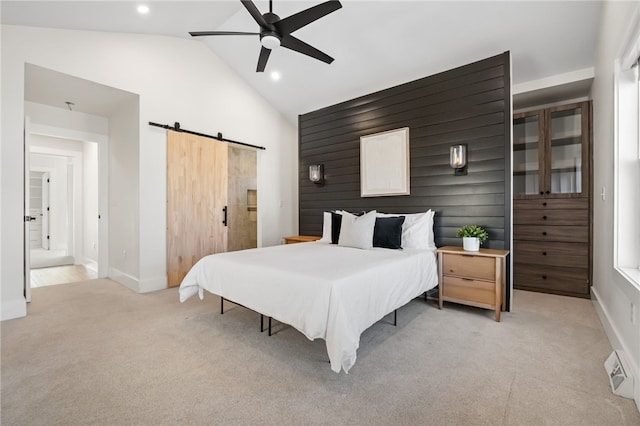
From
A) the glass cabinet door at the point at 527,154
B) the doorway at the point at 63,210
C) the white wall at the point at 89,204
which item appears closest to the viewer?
the glass cabinet door at the point at 527,154

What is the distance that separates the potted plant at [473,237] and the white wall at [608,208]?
0.97 m

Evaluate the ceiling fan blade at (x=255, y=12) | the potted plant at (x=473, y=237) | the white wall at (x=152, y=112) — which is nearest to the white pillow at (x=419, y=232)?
the potted plant at (x=473, y=237)

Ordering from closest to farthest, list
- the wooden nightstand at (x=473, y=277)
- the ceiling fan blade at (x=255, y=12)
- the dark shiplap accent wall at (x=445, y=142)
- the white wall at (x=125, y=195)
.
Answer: the ceiling fan blade at (x=255, y=12), the wooden nightstand at (x=473, y=277), the dark shiplap accent wall at (x=445, y=142), the white wall at (x=125, y=195)

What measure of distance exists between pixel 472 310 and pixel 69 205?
786cm

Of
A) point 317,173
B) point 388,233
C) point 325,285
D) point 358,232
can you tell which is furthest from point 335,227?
point 325,285

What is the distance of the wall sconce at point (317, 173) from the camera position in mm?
4934

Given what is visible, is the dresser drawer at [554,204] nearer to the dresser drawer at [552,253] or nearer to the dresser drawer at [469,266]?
the dresser drawer at [552,253]

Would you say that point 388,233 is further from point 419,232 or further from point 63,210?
point 63,210

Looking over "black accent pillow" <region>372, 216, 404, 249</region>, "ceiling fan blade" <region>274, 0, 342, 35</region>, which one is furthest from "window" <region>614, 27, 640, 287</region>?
"ceiling fan blade" <region>274, 0, 342, 35</region>

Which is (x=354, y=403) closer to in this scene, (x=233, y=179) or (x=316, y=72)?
(x=316, y=72)

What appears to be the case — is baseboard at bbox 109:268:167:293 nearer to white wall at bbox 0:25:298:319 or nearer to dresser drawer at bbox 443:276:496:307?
white wall at bbox 0:25:298:319

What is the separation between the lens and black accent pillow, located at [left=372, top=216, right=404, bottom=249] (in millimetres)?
3328

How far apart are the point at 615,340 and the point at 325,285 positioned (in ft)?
7.41

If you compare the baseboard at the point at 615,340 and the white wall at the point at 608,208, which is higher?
the white wall at the point at 608,208
